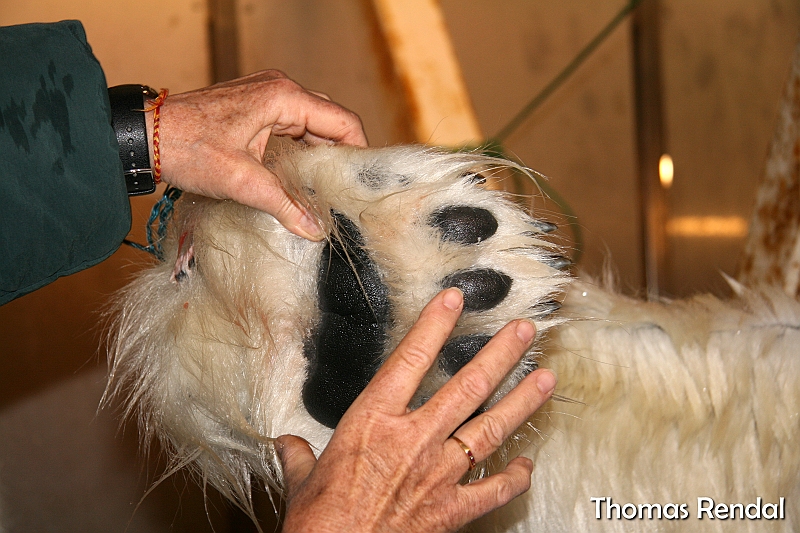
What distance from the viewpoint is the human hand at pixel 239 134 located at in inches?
23.3

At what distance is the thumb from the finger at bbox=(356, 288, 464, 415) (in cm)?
9

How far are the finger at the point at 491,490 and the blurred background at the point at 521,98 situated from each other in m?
1.02

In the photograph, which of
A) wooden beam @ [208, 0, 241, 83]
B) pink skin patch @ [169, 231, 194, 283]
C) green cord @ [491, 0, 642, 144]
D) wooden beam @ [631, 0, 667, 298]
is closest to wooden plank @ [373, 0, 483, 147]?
wooden beam @ [208, 0, 241, 83]

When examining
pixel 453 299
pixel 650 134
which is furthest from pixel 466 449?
pixel 650 134

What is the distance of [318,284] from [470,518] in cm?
24

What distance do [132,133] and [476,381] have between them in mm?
393

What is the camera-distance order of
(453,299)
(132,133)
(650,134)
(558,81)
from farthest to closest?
(650,134)
(558,81)
(132,133)
(453,299)

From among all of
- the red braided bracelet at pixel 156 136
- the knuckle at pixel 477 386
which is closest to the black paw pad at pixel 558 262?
the knuckle at pixel 477 386

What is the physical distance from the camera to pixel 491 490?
1.87 feet

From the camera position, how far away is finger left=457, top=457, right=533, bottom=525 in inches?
21.9

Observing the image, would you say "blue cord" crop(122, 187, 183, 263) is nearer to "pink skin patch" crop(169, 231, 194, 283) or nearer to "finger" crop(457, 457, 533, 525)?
"pink skin patch" crop(169, 231, 194, 283)

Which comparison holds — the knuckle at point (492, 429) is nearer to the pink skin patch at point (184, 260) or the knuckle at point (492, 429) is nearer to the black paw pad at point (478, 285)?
the black paw pad at point (478, 285)

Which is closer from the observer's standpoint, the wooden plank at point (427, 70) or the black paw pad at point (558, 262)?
the black paw pad at point (558, 262)

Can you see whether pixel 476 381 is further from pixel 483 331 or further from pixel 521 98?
pixel 521 98
